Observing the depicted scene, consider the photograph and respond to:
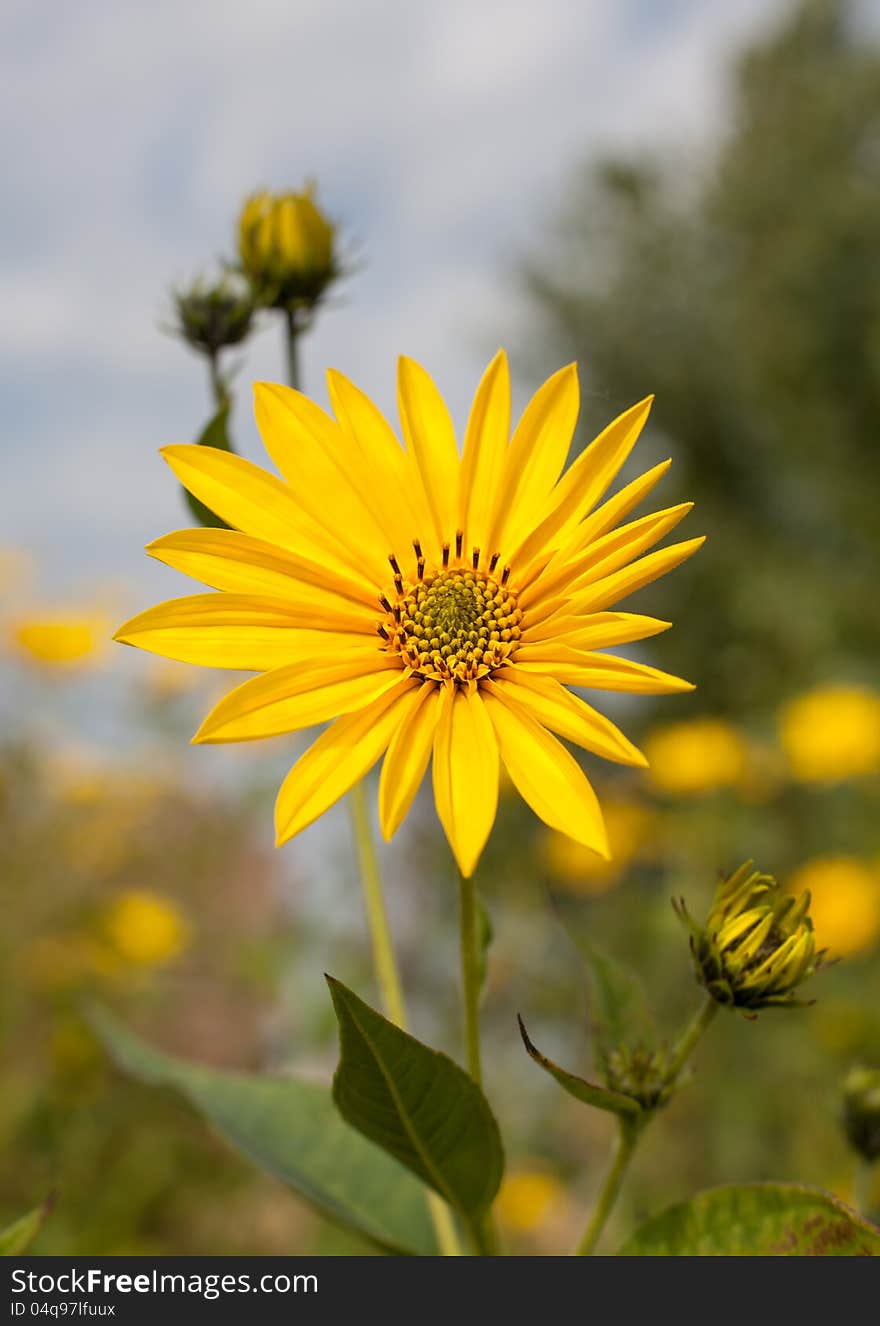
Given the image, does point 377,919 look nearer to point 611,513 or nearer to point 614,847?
point 611,513

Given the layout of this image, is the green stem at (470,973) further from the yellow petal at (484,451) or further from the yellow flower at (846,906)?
the yellow flower at (846,906)

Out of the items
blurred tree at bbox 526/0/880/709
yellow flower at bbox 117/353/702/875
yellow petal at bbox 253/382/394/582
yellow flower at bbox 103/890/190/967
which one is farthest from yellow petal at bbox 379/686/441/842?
blurred tree at bbox 526/0/880/709

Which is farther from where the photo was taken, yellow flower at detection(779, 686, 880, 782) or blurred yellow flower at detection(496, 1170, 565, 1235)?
yellow flower at detection(779, 686, 880, 782)

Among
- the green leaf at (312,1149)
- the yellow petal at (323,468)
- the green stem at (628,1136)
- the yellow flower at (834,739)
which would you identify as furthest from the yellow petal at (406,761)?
the yellow flower at (834,739)

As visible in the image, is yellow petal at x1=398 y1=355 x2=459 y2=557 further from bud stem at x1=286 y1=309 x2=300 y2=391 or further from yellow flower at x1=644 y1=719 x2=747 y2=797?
yellow flower at x1=644 y1=719 x2=747 y2=797

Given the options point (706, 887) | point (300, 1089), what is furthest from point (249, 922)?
point (300, 1089)

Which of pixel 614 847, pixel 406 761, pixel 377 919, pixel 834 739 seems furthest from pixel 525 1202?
pixel 406 761

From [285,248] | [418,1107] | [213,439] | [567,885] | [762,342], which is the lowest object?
[567,885]

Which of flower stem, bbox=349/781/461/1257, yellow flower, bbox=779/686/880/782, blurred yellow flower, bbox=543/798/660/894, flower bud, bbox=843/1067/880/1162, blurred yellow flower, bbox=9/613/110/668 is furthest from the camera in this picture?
blurred yellow flower, bbox=543/798/660/894
